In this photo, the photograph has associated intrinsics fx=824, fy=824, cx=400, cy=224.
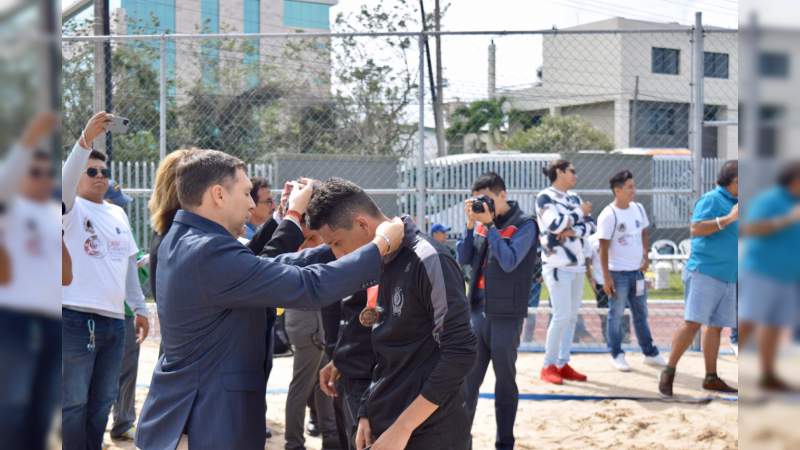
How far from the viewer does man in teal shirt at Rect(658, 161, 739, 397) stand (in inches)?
251

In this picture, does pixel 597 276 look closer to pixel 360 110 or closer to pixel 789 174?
pixel 360 110

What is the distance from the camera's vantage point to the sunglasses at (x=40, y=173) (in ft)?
2.19

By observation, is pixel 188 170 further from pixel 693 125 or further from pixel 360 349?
pixel 693 125

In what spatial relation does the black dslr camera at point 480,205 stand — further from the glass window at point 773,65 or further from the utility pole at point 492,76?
the glass window at point 773,65

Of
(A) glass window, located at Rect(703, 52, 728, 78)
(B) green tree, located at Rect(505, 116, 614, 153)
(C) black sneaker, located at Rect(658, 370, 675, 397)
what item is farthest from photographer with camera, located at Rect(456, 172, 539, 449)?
(B) green tree, located at Rect(505, 116, 614, 153)

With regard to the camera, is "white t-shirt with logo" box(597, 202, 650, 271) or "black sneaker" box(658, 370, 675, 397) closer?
"black sneaker" box(658, 370, 675, 397)

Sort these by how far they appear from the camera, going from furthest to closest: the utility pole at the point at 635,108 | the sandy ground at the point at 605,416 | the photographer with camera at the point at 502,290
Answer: the utility pole at the point at 635,108, the sandy ground at the point at 605,416, the photographer with camera at the point at 502,290

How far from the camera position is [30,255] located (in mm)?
671

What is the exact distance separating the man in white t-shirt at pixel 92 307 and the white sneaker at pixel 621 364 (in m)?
5.10

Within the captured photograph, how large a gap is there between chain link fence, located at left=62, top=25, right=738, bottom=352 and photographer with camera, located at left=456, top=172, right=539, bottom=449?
1.89m

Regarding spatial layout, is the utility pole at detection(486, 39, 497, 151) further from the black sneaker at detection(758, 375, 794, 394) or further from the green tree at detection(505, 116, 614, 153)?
the black sneaker at detection(758, 375, 794, 394)

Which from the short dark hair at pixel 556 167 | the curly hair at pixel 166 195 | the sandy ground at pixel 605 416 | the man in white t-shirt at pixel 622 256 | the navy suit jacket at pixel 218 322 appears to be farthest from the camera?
the man in white t-shirt at pixel 622 256

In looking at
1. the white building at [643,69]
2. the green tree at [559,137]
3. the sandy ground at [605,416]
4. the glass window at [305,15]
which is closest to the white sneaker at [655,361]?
the sandy ground at [605,416]

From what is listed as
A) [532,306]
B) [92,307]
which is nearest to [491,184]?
[92,307]
